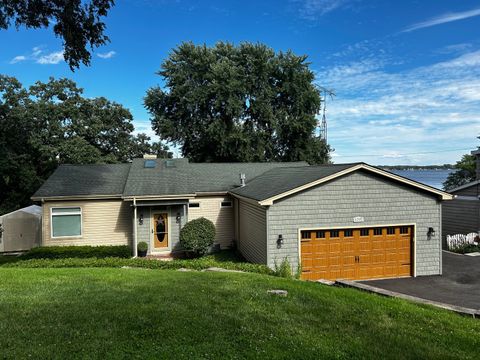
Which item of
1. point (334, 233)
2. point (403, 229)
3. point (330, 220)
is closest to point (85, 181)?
point (330, 220)

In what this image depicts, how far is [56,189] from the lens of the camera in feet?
55.1

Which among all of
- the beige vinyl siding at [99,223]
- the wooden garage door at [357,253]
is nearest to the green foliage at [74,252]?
the beige vinyl siding at [99,223]

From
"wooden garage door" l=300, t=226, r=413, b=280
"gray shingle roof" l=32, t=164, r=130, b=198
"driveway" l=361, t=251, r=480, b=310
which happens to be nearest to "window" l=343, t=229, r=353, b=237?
"wooden garage door" l=300, t=226, r=413, b=280

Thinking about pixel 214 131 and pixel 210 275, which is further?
pixel 214 131

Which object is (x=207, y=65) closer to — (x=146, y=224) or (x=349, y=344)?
(x=146, y=224)

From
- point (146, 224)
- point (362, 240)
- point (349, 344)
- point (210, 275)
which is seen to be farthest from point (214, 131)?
point (349, 344)

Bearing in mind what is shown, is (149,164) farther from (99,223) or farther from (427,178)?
(427,178)

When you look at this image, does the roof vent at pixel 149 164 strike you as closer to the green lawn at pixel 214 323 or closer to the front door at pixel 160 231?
the front door at pixel 160 231

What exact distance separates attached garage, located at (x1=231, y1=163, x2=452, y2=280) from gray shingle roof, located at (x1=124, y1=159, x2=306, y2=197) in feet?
17.3

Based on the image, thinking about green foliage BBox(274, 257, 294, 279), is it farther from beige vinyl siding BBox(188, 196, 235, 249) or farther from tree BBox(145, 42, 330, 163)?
tree BBox(145, 42, 330, 163)

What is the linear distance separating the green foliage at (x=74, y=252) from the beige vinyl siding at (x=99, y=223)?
1.36 m

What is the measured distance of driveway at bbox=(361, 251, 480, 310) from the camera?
34.7 feet

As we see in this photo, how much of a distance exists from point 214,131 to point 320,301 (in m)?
25.2

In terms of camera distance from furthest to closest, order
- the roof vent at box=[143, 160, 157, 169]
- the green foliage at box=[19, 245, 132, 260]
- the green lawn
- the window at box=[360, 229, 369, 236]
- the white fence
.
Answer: the roof vent at box=[143, 160, 157, 169]
the white fence
the green foliage at box=[19, 245, 132, 260]
the window at box=[360, 229, 369, 236]
the green lawn
